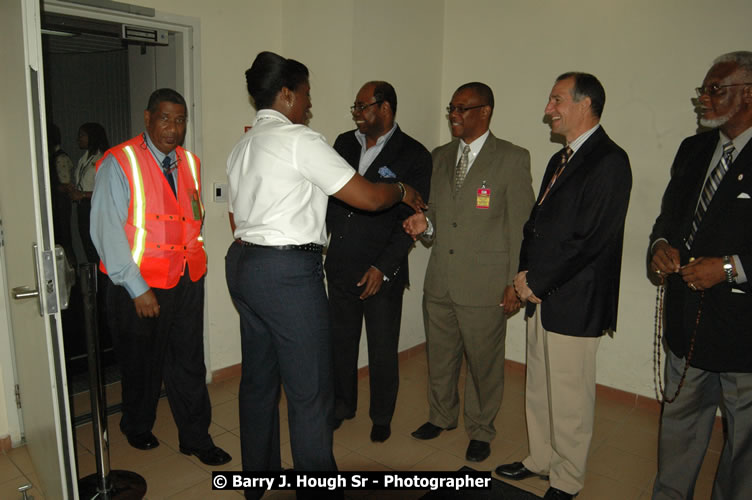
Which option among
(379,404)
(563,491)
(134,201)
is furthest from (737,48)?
(134,201)

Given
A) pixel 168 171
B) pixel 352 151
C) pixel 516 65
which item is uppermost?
pixel 516 65

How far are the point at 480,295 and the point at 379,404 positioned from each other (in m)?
0.82

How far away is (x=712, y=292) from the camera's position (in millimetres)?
2012

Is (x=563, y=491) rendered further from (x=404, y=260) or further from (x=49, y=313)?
(x=49, y=313)

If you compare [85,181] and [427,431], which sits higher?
[85,181]

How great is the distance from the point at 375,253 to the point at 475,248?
0.52 m

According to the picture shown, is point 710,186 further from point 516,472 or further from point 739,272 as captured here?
point 516,472

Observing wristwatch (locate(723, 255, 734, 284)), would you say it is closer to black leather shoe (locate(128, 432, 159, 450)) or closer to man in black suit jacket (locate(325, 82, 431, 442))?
man in black suit jacket (locate(325, 82, 431, 442))

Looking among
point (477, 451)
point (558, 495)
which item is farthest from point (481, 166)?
point (558, 495)

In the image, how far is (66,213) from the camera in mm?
4082

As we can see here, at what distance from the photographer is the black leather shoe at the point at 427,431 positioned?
2892mm

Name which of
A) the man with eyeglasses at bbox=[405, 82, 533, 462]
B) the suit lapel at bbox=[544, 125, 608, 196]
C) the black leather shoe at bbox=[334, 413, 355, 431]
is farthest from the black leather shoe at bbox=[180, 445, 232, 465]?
the suit lapel at bbox=[544, 125, 608, 196]

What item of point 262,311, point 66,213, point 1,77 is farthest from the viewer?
point 66,213

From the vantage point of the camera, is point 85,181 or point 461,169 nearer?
point 461,169
